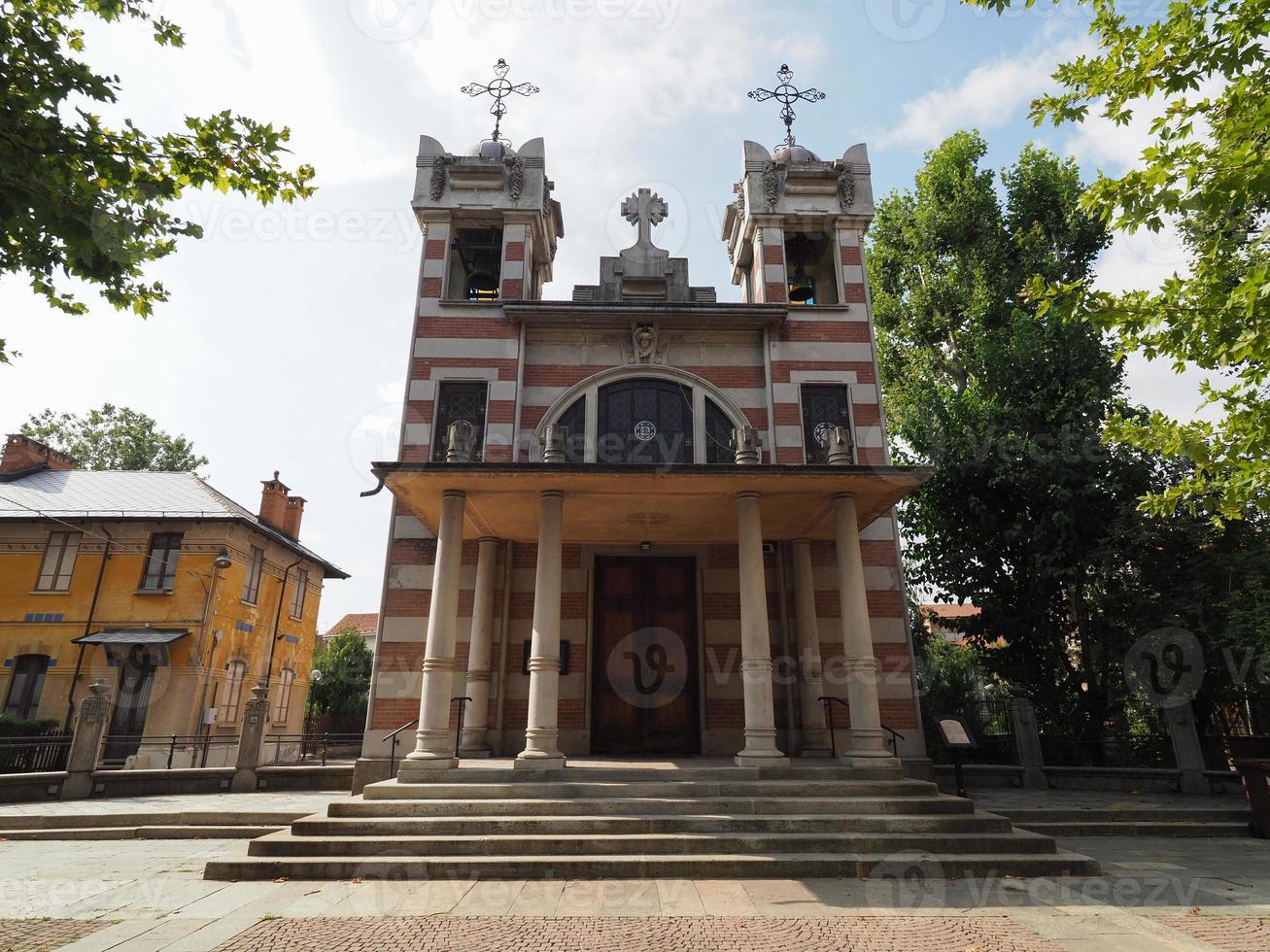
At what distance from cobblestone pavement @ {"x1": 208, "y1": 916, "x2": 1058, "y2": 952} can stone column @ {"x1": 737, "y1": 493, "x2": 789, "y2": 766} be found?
137 inches

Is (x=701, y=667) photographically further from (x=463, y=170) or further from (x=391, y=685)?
(x=463, y=170)

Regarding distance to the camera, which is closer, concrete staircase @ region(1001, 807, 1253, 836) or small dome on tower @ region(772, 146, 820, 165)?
concrete staircase @ region(1001, 807, 1253, 836)

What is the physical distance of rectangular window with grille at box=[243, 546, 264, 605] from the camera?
22375 millimetres

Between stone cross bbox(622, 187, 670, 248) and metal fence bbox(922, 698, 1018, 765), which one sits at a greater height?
stone cross bbox(622, 187, 670, 248)

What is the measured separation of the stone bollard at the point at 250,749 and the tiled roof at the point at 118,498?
30.4 feet

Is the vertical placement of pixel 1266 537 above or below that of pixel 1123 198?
below

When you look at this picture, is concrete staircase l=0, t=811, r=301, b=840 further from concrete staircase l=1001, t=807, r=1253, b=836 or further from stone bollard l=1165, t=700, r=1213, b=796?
stone bollard l=1165, t=700, r=1213, b=796

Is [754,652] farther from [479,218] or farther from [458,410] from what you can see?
[479,218]

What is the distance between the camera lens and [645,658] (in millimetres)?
12938

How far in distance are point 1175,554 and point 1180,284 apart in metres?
7.88

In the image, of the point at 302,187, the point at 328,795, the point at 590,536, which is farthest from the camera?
the point at 590,536

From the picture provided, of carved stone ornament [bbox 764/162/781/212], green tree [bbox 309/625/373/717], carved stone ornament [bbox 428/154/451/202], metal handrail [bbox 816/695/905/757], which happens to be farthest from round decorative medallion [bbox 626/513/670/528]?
green tree [bbox 309/625/373/717]

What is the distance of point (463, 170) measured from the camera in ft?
50.8

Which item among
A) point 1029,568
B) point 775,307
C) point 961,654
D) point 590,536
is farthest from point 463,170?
point 961,654
